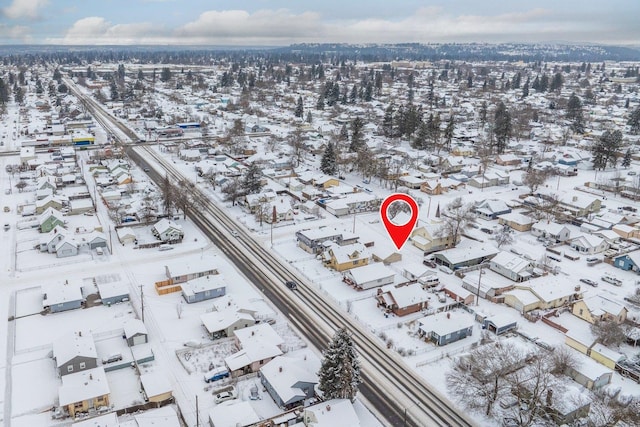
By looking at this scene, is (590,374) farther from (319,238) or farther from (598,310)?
(319,238)

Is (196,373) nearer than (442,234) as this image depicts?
Yes

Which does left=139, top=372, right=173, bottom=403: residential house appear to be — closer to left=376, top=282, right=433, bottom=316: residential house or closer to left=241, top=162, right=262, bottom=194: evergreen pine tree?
left=376, top=282, right=433, bottom=316: residential house

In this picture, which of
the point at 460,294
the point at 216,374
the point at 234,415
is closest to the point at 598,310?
the point at 460,294

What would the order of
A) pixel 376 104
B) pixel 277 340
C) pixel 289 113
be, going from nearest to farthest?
pixel 277 340 < pixel 289 113 < pixel 376 104

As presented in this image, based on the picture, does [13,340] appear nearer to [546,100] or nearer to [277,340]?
[277,340]

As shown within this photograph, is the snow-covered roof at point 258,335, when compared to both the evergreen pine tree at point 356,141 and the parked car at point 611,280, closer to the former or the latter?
the parked car at point 611,280

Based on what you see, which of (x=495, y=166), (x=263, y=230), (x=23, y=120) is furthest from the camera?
(x=23, y=120)

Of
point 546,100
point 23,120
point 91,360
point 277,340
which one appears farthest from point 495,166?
point 23,120
